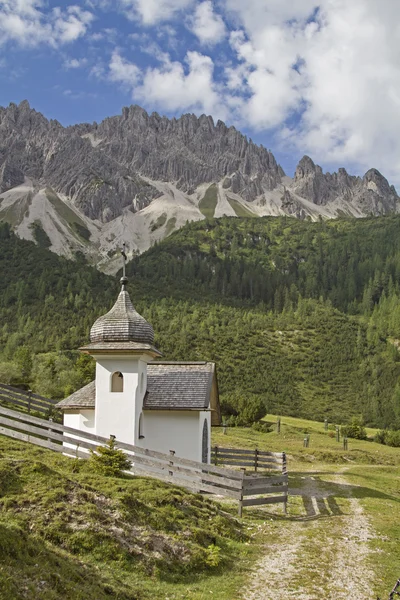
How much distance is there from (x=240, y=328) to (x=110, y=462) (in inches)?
4300

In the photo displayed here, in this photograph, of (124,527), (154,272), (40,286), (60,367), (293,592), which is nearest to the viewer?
(293,592)

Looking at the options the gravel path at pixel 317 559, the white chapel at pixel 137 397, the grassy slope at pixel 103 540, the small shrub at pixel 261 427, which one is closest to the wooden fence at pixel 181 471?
the gravel path at pixel 317 559

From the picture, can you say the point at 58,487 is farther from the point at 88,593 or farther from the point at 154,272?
the point at 154,272

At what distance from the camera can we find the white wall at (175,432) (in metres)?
26.7

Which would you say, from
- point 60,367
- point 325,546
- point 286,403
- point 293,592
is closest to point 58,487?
point 293,592

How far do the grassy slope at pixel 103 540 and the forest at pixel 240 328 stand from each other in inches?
1991

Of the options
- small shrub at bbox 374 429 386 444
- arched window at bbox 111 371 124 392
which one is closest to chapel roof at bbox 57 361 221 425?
arched window at bbox 111 371 124 392

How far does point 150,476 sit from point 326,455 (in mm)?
28286

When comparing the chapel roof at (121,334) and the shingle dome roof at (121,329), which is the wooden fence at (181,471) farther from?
the shingle dome roof at (121,329)

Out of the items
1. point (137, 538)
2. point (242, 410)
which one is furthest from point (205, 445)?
point (242, 410)

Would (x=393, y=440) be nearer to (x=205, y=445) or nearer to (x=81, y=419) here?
(x=205, y=445)

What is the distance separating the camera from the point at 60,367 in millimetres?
82312

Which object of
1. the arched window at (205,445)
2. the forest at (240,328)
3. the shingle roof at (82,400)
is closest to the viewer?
the shingle roof at (82,400)

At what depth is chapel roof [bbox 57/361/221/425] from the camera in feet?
88.1
